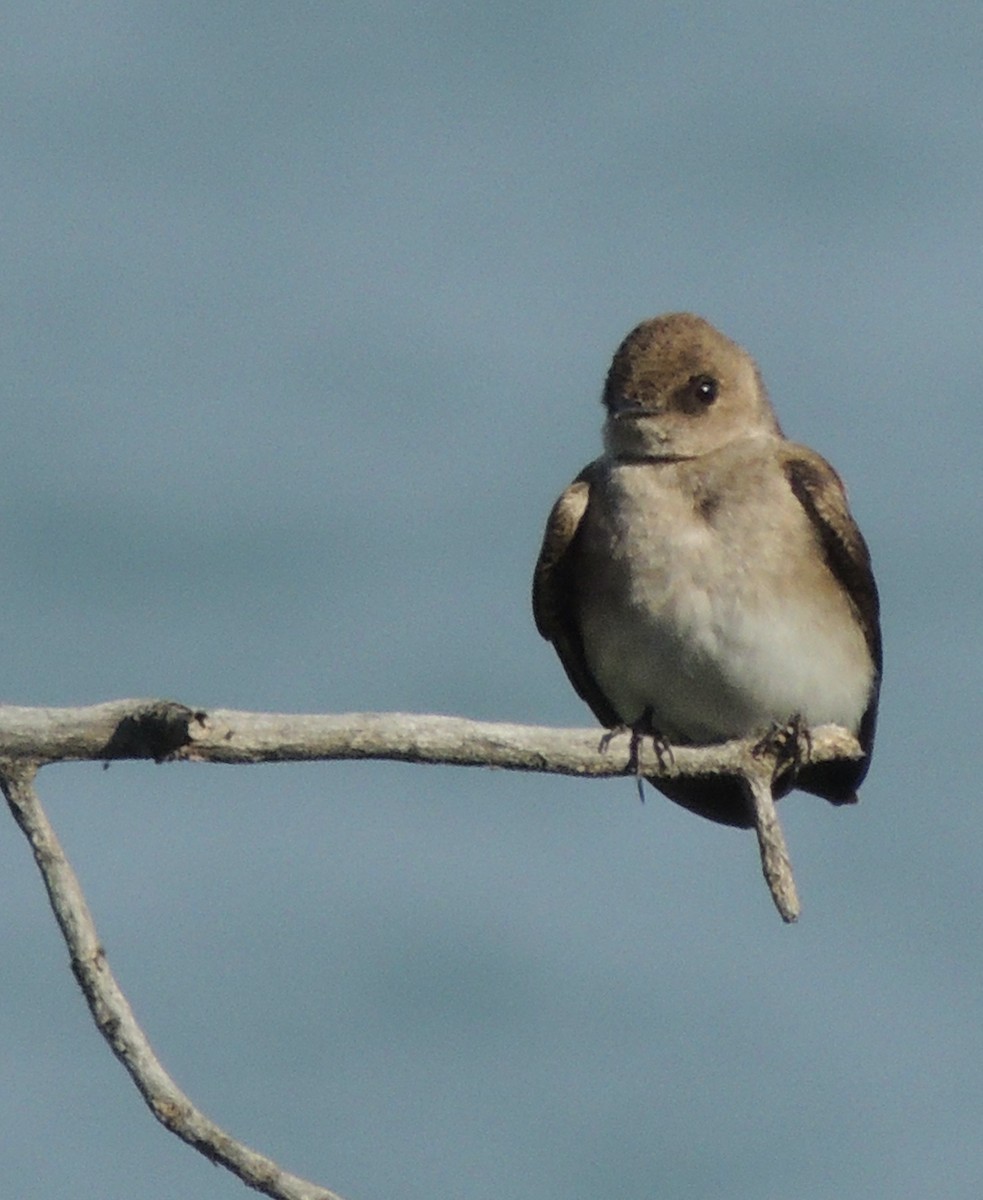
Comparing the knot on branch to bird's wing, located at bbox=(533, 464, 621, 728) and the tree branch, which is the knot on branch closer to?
the tree branch

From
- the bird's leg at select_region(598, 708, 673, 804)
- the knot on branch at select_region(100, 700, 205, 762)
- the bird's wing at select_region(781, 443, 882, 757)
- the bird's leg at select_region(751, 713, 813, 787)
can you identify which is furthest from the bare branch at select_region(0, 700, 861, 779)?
the bird's wing at select_region(781, 443, 882, 757)

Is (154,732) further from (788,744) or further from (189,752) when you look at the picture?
(788,744)

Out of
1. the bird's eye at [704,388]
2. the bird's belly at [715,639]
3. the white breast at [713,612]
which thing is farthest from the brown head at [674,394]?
the bird's belly at [715,639]

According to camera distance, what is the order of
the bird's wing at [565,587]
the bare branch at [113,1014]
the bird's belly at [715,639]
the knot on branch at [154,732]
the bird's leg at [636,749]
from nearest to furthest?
the bare branch at [113,1014] < the knot on branch at [154,732] < the bird's leg at [636,749] < the bird's belly at [715,639] < the bird's wing at [565,587]

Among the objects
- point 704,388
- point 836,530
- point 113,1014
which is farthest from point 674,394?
point 113,1014

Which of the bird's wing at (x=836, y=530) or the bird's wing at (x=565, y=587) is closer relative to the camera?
the bird's wing at (x=836, y=530)

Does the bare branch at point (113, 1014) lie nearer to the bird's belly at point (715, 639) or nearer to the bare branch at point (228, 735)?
the bare branch at point (228, 735)
